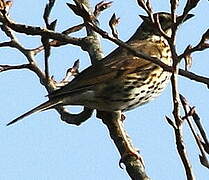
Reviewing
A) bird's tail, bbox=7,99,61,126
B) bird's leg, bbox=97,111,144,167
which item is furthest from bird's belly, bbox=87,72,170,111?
bird's tail, bbox=7,99,61,126

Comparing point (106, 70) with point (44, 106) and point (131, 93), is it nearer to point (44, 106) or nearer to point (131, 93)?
point (131, 93)

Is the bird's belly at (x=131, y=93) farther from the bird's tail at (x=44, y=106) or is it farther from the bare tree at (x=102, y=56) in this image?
the bird's tail at (x=44, y=106)

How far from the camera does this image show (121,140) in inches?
229

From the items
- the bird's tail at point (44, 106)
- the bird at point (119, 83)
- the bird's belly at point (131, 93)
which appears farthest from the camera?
the bird's belly at point (131, 93)

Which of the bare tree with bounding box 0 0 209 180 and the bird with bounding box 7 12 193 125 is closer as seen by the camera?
the bare tree with bounding box 0 0 209 180

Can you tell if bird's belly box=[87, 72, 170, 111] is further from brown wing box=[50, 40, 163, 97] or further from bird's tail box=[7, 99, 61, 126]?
bird's tail box=[7, 99, 61, 126]

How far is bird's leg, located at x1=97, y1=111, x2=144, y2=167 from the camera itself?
5609mm

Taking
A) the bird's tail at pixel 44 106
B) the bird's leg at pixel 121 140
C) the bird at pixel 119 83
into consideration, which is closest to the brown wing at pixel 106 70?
the bird at pixel 119 83

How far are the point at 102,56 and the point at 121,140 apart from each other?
0.94 meters

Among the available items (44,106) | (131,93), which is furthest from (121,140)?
(131,93)

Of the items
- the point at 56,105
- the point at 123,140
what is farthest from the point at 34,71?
the point at 123,140

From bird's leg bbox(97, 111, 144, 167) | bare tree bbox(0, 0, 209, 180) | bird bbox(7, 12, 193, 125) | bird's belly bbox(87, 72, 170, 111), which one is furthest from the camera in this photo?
bird's belly bbox(87, 72, 170, 111)

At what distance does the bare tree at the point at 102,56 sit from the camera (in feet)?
12.2

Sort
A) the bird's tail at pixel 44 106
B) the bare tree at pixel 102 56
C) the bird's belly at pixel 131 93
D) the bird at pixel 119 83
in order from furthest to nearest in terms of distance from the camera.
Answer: the bird's belly at pixel 131 93 → the bird at pixel 119 83 → the bird's tail at pixel 44 106 → the bare tree at pixel 102 56
